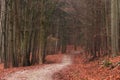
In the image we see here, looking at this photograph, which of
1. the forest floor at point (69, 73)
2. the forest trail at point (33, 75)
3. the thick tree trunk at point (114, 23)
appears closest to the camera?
the forest floor at point (69, 73)

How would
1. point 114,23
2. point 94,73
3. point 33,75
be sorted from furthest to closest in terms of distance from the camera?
1. point 114,23
2. point 33,75
3. point 94,73

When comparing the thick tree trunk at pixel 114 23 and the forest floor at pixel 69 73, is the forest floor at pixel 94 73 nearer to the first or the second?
the forest floor at pixel 69 73

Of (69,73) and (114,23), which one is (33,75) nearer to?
(69,73)

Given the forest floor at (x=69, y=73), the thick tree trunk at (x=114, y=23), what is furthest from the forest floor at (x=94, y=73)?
the thick tree trunk at (x=114, y=23)

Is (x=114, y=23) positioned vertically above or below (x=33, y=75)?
above

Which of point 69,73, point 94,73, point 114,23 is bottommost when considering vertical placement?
point 69,73

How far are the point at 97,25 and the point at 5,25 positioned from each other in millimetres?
9734

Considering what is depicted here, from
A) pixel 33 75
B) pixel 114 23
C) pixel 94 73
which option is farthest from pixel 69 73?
pixel 114 23

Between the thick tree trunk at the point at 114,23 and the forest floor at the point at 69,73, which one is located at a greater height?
the thick tree trunk at the point at 114,23

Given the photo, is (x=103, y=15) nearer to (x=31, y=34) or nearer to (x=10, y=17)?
(x=31, y=34)

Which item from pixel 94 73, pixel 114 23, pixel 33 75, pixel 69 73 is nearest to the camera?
pixel 94 73

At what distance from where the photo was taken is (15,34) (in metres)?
24.9

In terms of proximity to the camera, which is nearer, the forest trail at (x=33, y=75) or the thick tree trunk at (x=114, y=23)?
the forest trail at (x=33, y=75)

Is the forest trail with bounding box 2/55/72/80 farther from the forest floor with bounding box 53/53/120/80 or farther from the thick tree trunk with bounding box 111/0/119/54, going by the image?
the thick tree trunk with bounding box 111/0/119/54
